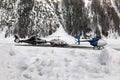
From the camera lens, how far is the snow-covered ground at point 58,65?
Answer: 10.3m

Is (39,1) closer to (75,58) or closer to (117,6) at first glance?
(117,6)

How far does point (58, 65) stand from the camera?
10.8m

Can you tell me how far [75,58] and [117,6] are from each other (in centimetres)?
4849

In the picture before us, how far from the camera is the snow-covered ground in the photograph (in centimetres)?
1026

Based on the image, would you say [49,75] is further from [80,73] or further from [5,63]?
[5,63]

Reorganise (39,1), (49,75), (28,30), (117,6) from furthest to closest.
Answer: (117,6) < (39,1) < (28,30) < (49,75)

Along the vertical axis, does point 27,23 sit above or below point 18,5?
below

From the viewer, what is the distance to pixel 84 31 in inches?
2093

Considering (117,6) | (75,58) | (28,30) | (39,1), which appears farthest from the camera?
(117,6)

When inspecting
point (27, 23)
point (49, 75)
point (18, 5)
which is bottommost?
point (49, 75)

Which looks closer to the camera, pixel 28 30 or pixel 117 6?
pixel 28 30

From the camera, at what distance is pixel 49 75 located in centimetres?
1027

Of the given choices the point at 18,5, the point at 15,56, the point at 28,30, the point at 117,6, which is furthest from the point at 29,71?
the point at 117,6

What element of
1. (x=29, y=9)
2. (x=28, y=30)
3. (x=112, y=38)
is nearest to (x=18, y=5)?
(x=29, y=9)
